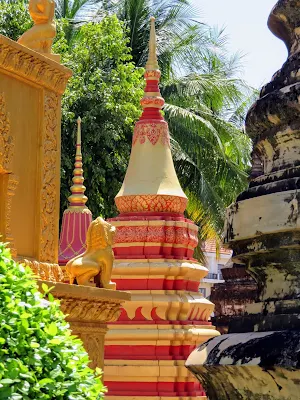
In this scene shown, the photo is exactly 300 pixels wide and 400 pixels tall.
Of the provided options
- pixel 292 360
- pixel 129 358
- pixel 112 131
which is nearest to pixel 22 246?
pixel 129 358

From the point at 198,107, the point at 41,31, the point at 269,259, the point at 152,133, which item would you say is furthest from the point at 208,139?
the point at 269,259

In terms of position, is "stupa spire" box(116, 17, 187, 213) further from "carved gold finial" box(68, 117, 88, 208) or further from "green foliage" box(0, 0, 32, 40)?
"green foliage" box(0, 0, 32, 40)

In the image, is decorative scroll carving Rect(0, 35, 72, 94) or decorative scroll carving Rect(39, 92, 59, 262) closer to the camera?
decorative scroll carving Rect(0, 35, 72, 94)

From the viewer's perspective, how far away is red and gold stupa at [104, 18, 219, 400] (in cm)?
1134

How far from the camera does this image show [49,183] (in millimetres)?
8148

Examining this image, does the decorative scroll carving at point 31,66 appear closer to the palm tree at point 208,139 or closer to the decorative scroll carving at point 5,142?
the decorative scroll carving at point 5,142

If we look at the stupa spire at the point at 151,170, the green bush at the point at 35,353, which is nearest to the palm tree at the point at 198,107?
the stupa spire at the point at 151,170

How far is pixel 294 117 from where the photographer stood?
2.96 metres

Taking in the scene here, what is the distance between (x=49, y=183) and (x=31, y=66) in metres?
0.93

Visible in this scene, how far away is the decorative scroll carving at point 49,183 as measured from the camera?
8.04 metres

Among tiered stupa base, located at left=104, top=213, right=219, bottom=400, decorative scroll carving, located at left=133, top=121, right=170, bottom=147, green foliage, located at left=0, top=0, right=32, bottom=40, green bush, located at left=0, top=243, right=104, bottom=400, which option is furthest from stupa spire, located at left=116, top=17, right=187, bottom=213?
green bush, located at left=0, top=243, right=104, bottom=400

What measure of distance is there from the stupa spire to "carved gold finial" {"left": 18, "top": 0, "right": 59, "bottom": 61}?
389cm

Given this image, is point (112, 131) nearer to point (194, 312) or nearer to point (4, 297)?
point (194, 312)

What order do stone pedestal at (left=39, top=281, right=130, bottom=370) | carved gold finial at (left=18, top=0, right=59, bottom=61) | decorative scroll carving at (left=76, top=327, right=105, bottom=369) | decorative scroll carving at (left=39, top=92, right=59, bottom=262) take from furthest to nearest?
carved gold finial at (left=18, top=0, right=59, bottom=61) → decorative scroll carving at (left=39, top=92, right=59, bottom=262) → decorative scroll carving at (left=76, top=327, right=105, bottom=369) → stone pedestal at (left=39, top=281, right=130, bottom=370)
